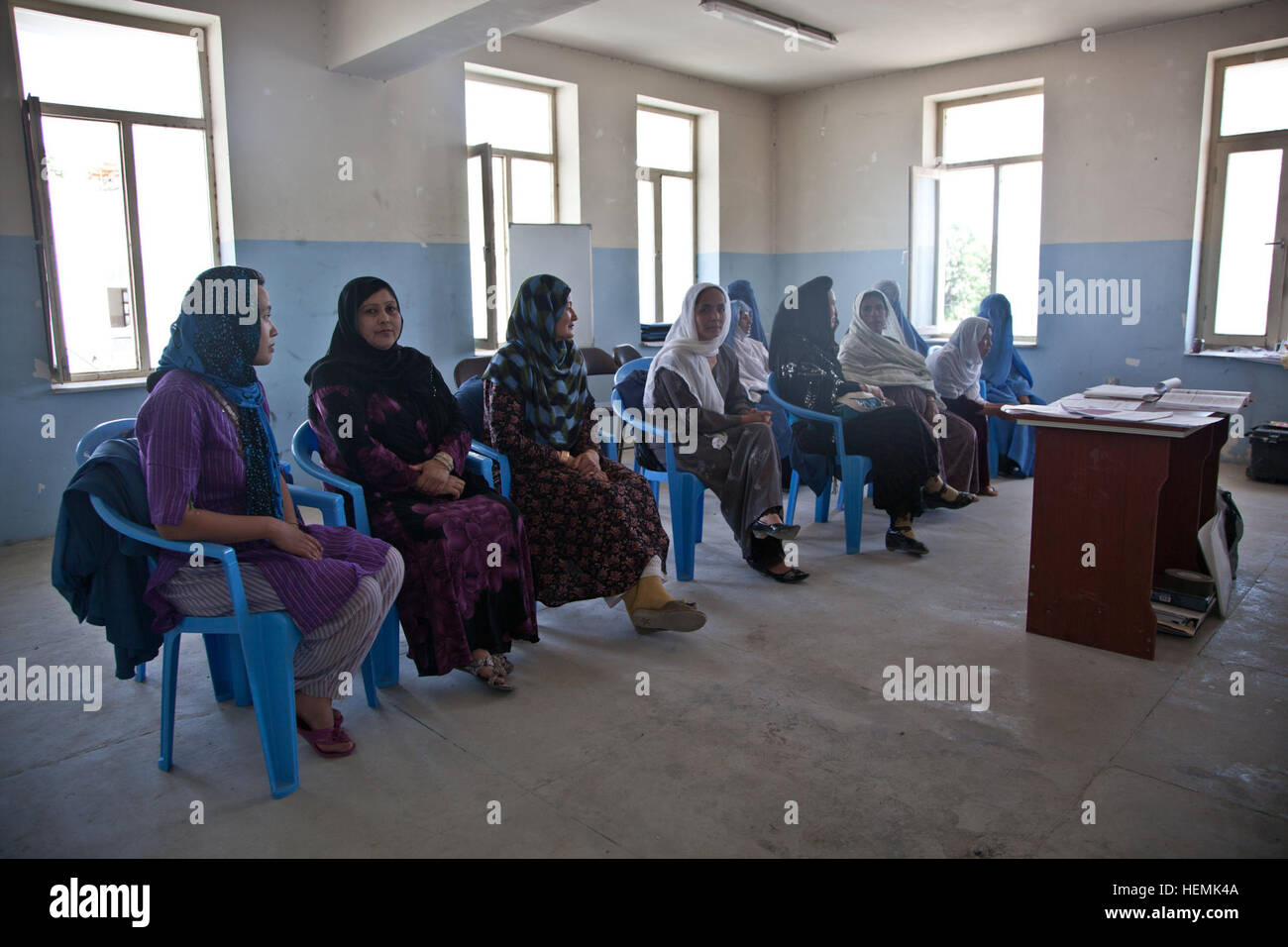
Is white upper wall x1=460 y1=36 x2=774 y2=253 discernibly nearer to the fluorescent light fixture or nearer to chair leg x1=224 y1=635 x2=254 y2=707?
the fluorescent light fixture

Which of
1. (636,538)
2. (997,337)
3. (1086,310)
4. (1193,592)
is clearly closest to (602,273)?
(997,337)

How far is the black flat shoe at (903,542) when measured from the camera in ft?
12.7

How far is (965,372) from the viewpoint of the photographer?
5.19 m

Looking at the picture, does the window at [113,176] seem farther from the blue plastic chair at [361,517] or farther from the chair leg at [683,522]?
the chair leg at [683,522]

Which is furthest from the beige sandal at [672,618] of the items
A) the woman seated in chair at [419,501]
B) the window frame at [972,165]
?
the window frame at [972,165]

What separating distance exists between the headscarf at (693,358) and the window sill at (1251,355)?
13.1ft

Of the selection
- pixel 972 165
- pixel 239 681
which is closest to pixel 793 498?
pixel 239 681

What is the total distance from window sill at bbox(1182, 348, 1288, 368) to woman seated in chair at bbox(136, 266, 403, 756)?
5.76 m

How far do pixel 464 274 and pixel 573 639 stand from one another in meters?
3.43

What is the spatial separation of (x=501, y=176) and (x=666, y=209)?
1714mm

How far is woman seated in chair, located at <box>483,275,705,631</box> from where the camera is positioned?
288 cm

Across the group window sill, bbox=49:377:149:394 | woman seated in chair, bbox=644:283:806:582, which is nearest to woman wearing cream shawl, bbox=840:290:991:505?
woman seated in chair, bbox=644:283:806:582

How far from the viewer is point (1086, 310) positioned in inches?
256
